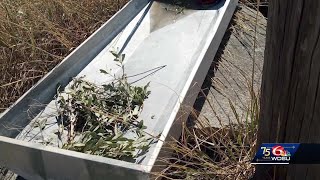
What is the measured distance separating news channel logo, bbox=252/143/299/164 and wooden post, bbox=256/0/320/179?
4.7 inches

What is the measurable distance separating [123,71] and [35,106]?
2.57 ft

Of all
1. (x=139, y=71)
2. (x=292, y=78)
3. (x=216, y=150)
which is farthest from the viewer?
(x=139, y=71)

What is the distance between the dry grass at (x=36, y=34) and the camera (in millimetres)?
3529

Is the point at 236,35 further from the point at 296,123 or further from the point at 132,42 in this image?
the point at 296,123

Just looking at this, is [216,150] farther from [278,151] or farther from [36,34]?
[36,34]

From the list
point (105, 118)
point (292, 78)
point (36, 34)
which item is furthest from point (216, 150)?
point (36, 34)

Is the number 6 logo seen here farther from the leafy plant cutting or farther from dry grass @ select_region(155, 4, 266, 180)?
the leafy plant cutting

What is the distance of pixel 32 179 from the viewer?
261 cm

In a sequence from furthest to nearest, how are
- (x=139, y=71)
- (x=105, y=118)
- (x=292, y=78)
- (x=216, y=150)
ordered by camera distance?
(x=139, y=71), (x=105, y=118), (x=216, y=150), (x=292, y=78)

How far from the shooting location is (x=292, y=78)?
1.58 metres

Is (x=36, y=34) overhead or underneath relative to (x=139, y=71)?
overhead

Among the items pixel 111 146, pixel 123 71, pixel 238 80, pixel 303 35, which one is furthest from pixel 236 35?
pixel 303 35

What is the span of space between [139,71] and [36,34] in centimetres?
95

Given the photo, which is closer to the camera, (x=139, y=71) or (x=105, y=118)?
(x=105, y=118)
